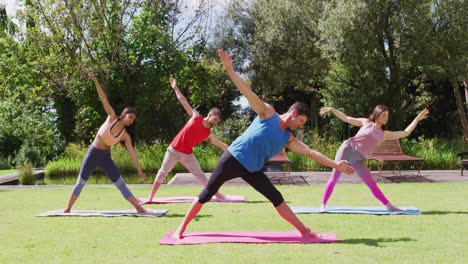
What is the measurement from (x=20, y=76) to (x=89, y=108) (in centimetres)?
364

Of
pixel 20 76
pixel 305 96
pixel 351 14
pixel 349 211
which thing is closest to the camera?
pixel 349 211

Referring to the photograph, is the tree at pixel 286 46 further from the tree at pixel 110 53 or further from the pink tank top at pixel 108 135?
the pink tank top at pixel 108 135

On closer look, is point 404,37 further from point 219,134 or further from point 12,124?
point 12,124

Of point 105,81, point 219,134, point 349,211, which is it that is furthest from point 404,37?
point 105,81

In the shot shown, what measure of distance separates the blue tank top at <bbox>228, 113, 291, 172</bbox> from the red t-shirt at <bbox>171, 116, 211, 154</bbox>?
2665 millimetres

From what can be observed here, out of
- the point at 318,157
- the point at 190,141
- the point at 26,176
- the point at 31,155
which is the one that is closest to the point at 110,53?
the point at 31,155

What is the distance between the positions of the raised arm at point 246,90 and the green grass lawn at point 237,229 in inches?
57.6

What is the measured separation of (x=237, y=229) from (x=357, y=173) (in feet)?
7.60

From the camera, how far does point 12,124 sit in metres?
15.8

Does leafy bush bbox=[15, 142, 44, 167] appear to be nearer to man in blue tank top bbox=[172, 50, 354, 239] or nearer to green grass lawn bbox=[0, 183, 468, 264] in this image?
green grass lawn bbox=[0, 183, 468, 264]

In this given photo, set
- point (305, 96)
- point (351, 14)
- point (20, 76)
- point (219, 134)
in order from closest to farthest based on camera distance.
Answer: point (351, 14), point (20, 76), point (219, 134), point (305, 96)

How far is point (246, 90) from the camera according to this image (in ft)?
12.8

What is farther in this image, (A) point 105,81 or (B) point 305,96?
(B) point 305,96

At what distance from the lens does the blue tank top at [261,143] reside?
4129mm
